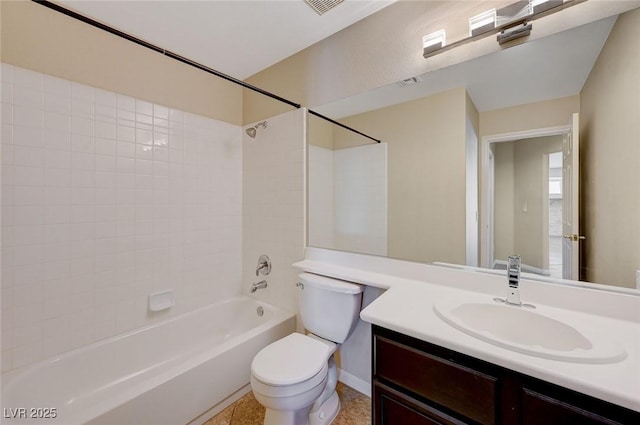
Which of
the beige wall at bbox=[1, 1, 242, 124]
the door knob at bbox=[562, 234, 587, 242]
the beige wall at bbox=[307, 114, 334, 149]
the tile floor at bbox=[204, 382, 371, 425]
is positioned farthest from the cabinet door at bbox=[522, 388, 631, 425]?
the beige wall at bbox=[1, 1, 242, 124]

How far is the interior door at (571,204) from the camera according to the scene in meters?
1.09

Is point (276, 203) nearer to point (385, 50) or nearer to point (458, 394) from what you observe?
point (385, 50)

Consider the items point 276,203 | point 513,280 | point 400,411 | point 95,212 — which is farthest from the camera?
point 276,203

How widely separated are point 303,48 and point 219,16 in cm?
61

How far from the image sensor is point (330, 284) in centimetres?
153

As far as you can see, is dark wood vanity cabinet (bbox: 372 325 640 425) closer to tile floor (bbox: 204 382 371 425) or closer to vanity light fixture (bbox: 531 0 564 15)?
tile floor (bbox: 204 382 371 425)

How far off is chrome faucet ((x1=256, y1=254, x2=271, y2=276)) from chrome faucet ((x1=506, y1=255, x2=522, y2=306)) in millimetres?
1684

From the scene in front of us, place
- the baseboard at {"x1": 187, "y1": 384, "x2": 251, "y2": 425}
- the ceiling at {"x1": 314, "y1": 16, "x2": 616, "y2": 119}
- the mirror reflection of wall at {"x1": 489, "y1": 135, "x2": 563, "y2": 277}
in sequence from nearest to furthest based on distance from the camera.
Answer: the ceiling at {"x1": 314, "y1": 16, "x2": 616, "y2": 119}
the mirror reflection of wall at {"x1": 489, "y1": 135, "x2": 563, "y2": 277}
the baseboard at {"x1": 187, "y1": 384, "x2": 251, "y2": 425}

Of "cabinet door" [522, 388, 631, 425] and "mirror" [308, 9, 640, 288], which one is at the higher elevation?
"mirror" [308, 9, 640, 288]

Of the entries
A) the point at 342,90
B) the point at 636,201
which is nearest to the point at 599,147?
the point at 636,201

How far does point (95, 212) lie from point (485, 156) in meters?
2.34

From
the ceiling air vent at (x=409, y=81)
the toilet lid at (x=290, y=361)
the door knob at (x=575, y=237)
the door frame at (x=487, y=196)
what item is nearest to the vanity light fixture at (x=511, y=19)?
the ceiling air vent at (x=409, y=81)

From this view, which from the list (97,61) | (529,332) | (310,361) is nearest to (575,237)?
(529,332)

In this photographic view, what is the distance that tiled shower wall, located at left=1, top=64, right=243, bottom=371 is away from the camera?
55.2 inches
